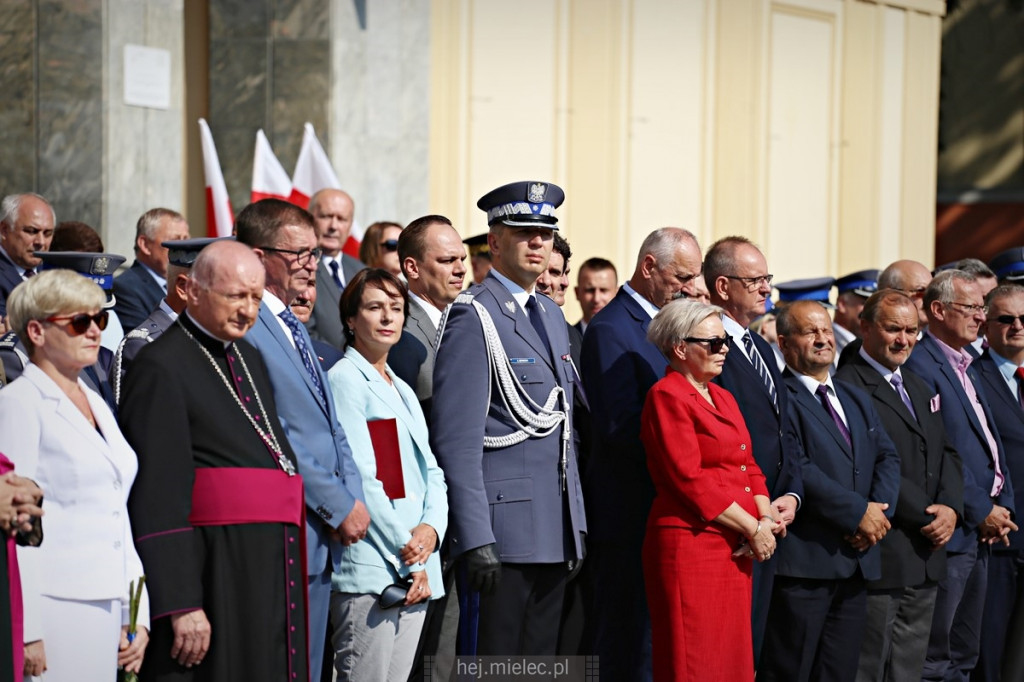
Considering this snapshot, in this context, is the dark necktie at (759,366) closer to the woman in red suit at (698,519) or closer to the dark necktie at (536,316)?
the woman in red suit at (698,519)

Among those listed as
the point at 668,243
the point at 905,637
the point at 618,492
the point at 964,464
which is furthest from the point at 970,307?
the point at 618,492

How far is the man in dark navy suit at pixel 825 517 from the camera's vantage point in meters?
5.56

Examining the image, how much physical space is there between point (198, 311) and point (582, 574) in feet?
6.35

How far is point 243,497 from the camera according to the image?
400 centimetres

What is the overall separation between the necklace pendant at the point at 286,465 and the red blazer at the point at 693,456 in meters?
1.35

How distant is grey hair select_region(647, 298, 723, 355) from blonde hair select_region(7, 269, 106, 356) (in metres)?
2.04

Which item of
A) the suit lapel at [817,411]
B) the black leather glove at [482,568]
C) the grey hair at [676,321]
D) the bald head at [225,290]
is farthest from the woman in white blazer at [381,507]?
the suit lapel at [817,411]

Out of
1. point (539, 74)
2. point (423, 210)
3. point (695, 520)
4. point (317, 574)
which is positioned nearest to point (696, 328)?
point (695, 520)

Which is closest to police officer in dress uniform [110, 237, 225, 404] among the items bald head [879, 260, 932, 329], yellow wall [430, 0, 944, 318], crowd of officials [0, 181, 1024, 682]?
crowd of officials [0, 181, 1024, 682]

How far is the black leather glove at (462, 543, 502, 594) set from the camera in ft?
15.2

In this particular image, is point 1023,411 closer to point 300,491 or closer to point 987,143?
point 300,491

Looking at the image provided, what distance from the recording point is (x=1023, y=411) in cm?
696

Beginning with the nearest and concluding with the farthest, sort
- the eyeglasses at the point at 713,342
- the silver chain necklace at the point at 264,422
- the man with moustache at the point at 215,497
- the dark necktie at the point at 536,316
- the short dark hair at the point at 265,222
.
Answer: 1. the man with moustache at the point at 215,497
2. the silver chain necklace at the point at 264,422
3. the short dark hair at the point at 265,222
4. the eyeglasses at the point at 713,342
5. the dark necktie at the point at 536,316

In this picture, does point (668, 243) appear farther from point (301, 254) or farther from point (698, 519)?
point (301, 254)
